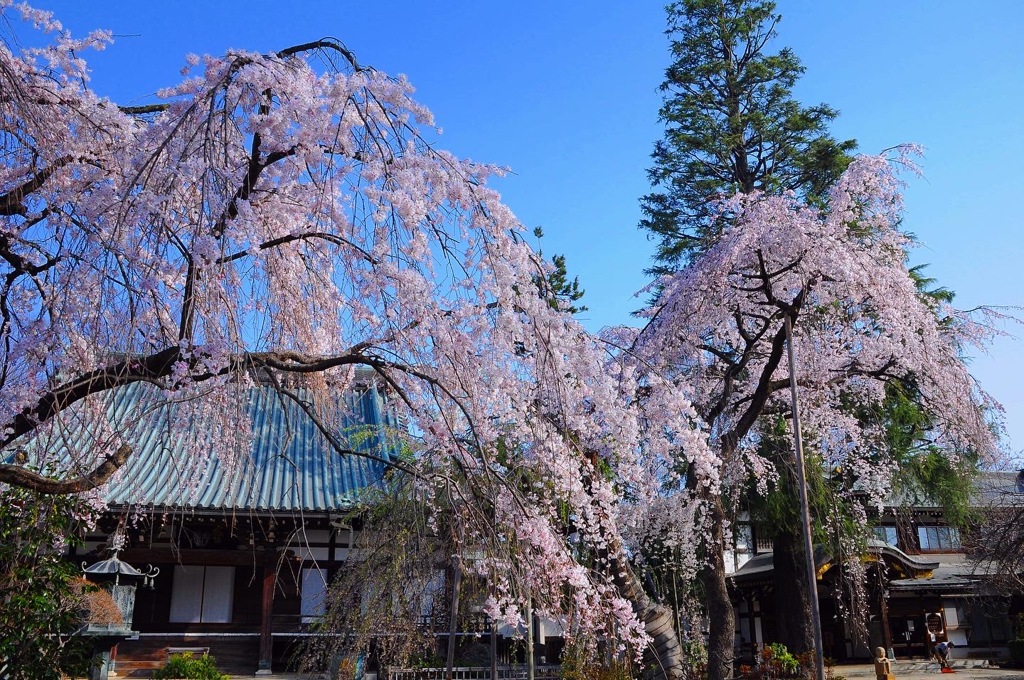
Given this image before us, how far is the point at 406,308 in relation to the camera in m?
4.75

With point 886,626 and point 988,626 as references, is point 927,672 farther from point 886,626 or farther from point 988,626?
point 988,626

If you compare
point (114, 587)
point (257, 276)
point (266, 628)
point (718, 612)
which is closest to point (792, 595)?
point (718, 612)

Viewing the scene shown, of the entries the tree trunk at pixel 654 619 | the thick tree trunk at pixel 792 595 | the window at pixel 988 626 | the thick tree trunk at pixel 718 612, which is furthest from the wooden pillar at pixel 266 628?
the window at pixel 988 626

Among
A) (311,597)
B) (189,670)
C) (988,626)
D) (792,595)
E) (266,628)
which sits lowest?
(988,626)

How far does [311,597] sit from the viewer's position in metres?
15.3

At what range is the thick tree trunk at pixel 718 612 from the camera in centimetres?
992

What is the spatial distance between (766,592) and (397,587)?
54.4 feet

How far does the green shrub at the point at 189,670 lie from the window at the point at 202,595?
1751mm

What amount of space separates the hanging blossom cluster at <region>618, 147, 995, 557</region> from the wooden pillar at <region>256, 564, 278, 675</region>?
651cm

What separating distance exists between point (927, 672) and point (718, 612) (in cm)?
1404

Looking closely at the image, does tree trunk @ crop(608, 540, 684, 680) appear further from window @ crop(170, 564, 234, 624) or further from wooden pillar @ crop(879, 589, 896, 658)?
wooden pillar @ crop(879, 589, 896, 658)

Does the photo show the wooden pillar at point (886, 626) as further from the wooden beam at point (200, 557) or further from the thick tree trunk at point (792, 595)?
the wooden beam at point (200, 557)

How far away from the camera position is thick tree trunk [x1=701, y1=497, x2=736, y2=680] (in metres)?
9.92

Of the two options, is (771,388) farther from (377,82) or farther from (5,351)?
(5,351)
